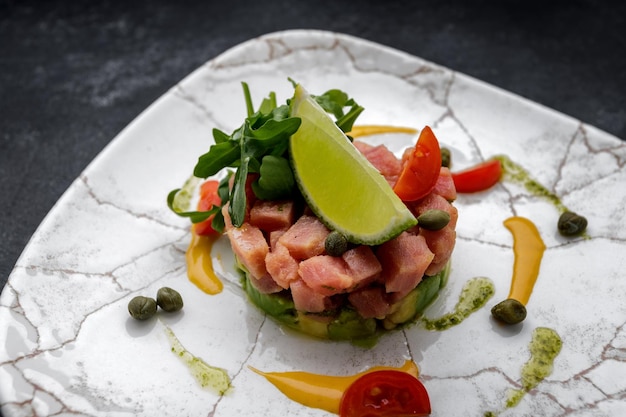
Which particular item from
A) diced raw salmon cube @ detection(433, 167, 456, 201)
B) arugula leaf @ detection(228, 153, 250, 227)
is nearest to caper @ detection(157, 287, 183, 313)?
arugula leaf @ detection(228, 153, 250, 227)

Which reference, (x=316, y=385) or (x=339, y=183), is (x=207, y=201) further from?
(x=316, y=385)

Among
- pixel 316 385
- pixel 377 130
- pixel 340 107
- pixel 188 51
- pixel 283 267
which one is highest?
pixel 340 107

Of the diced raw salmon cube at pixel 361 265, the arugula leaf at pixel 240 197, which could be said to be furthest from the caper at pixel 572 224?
the arugula leaf at pixel 240 197

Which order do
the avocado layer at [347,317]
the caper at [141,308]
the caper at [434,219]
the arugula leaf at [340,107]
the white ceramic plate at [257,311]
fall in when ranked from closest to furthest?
the white ceramic plate at [257,311], the caper at [434,219], the avocado layer at [347,317], the caper at [141,308], the arugula leaf at [340,107]

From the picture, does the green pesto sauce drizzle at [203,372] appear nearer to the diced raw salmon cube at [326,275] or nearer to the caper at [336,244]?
the diced raw salmon cube at [326,275]

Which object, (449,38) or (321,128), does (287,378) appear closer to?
(321,128)

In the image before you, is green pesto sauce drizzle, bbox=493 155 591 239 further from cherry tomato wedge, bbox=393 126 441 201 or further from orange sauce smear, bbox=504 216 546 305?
cherry tomato wedge, bbox=393 126 441 201

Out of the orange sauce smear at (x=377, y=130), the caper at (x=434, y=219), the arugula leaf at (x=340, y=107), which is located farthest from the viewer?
the orange sauce smear at (x=377, y=130)

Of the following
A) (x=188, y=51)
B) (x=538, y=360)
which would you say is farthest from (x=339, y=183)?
(x=188, y=51)
